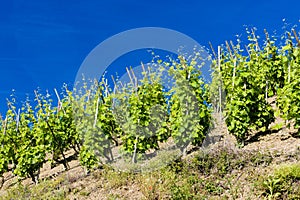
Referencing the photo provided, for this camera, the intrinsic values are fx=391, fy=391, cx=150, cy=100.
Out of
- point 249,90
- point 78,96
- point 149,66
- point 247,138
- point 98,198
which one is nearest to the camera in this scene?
point 98,198

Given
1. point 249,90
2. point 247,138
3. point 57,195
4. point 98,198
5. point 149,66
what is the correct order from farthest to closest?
point 149,66
point 247,138
point 249,90
point 57,195
point 98,198

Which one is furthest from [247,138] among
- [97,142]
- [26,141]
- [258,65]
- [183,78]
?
[26,141]

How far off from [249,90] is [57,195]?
17.7 ft

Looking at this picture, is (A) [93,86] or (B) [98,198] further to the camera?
(A) [93,86]

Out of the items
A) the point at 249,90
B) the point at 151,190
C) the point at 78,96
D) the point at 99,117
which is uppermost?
the point at 78,96

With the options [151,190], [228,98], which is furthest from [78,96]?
[151,190]

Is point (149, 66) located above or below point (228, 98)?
above

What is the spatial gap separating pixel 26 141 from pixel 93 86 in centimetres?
292

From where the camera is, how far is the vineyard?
10.0 meters

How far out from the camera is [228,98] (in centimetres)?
1113

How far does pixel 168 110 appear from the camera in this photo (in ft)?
41.0

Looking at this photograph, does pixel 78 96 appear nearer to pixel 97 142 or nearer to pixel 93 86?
pixel 93 86

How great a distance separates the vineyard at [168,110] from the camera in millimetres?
10000

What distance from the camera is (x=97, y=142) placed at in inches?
430
